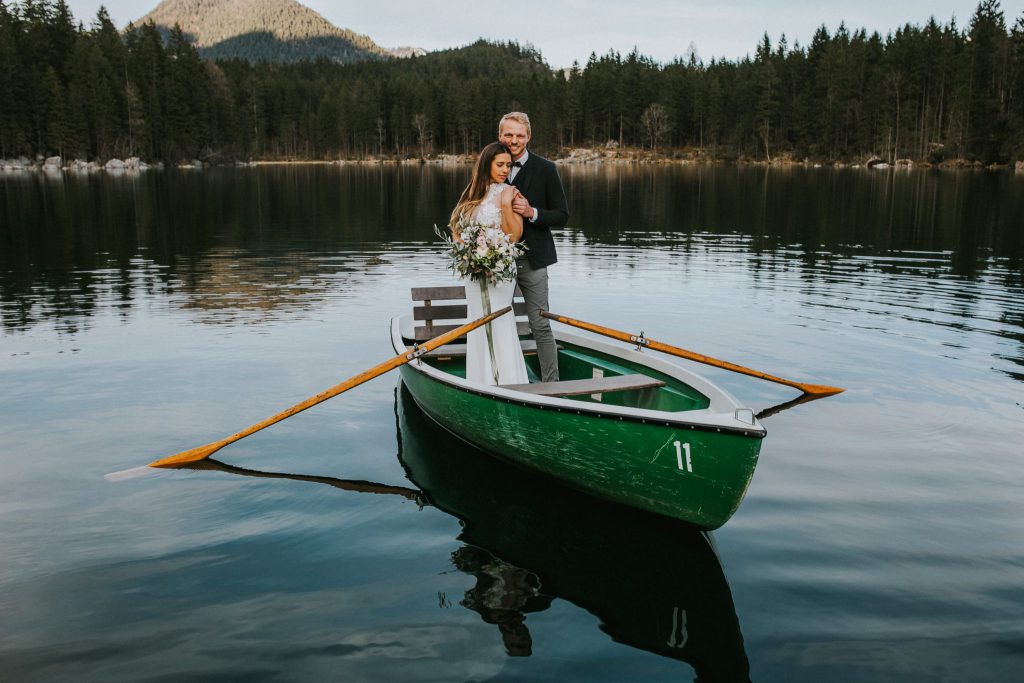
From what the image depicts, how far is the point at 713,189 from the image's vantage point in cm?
5475

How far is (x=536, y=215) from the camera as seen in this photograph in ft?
25.8

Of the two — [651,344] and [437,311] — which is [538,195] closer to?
[651,344]

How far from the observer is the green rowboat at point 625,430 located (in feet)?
18.2

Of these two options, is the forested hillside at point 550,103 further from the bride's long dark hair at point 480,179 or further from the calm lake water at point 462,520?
the bride's long dark hair at point 480,179

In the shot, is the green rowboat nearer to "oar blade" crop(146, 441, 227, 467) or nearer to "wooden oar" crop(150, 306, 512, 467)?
"wooden oar" crop(150, 306, 512, 467)

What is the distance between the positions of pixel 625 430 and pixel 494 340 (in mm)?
2616

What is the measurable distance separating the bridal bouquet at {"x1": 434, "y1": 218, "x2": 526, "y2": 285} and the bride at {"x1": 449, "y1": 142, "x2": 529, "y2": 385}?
0.04 meters

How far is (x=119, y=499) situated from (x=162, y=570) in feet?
5.29

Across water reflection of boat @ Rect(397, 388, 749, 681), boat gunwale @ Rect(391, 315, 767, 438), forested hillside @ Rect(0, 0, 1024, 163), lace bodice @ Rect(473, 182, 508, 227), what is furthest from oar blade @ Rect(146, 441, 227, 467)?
forested hillside @ Rect(0, 0, 1024, 163)

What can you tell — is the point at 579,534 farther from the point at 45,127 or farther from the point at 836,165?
the point at 45,127

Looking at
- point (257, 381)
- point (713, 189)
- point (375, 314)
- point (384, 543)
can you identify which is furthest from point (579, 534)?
point (713, 189)

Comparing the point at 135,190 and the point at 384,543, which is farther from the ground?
the point at 135,190

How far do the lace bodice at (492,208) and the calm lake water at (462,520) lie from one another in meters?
2.42

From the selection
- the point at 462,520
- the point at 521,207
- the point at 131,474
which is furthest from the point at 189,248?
the point at 462,520
